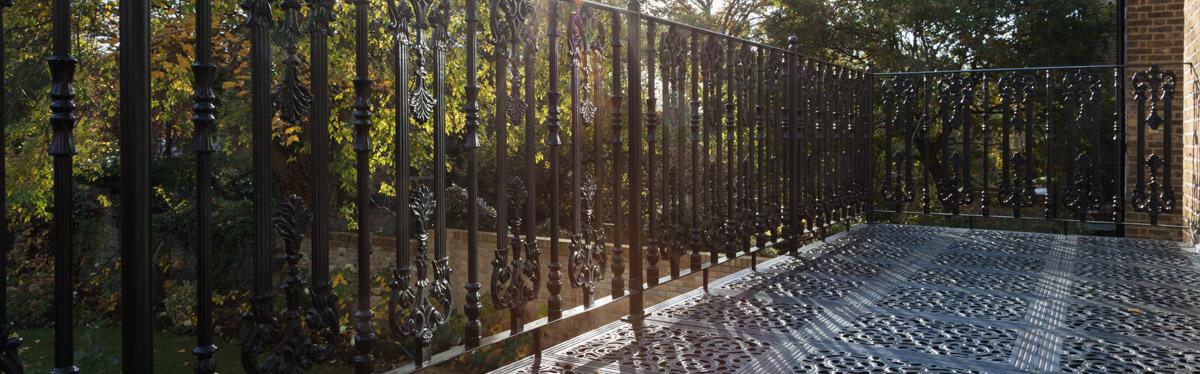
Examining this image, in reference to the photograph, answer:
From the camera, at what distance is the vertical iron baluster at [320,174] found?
168 centimetres

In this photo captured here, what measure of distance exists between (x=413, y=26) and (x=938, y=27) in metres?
13.8

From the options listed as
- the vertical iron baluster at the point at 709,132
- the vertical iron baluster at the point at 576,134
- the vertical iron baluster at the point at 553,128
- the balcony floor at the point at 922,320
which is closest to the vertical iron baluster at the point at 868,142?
the balcony floor at the point at 922,320

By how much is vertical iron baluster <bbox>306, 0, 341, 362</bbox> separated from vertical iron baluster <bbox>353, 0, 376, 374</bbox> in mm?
65

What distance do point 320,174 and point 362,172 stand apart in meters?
0.10

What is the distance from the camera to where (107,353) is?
372 inches

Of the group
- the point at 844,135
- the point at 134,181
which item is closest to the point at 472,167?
the point at 134,181

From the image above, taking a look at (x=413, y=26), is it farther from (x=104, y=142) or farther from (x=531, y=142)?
(x=104, y=142)

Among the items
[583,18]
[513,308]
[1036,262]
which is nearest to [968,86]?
[1036,262]

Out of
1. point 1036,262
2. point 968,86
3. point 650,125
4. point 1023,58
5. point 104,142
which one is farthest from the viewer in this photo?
point 1023,58

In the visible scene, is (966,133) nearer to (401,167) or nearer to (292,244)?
(401,167)

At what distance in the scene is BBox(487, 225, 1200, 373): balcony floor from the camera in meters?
2.40

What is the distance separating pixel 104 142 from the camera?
9.23 metres

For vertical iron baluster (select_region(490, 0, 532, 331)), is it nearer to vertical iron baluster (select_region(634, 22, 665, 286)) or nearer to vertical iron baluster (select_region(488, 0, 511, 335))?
vertical iron baluster (select_region(488, 0, 511, 335))

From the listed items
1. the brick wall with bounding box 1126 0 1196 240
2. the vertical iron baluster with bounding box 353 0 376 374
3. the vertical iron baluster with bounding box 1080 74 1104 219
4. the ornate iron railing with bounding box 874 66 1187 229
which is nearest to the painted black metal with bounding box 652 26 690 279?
the vertical iron baluster with bounding box 353 0 376 374
